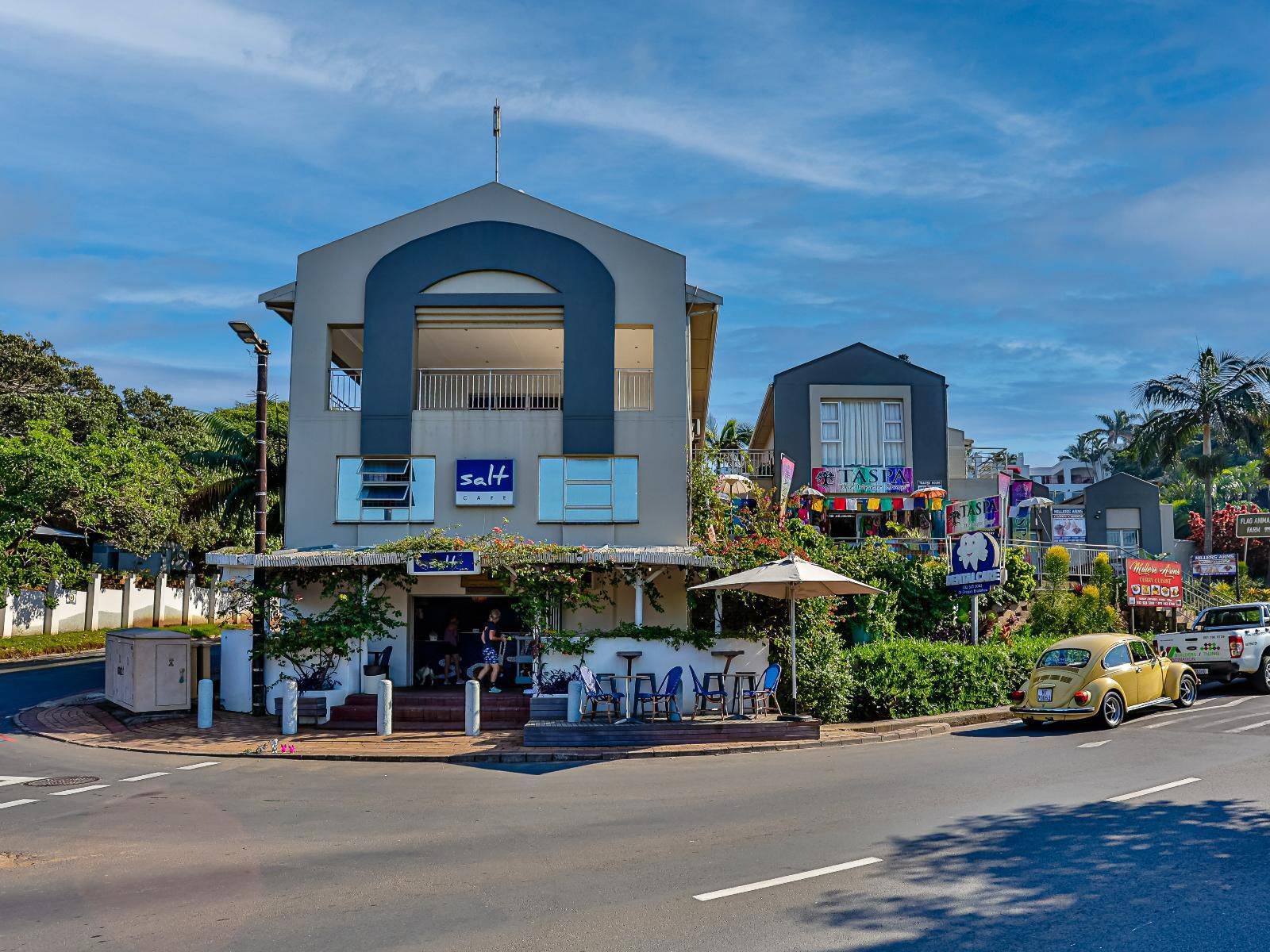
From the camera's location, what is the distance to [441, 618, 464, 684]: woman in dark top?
2125 cm

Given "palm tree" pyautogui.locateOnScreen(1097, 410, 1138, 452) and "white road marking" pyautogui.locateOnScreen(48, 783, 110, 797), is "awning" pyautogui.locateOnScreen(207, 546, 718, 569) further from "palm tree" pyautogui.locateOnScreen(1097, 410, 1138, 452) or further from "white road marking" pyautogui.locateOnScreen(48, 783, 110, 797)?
"palm tree" pyautogui.locateOnScreen(1097, 410, 1138, 452)

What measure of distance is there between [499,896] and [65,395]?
139ft

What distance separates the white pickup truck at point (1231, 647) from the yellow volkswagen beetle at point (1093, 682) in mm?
3317

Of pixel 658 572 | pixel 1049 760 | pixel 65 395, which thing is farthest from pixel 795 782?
pixel 65 395

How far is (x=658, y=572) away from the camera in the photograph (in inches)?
787

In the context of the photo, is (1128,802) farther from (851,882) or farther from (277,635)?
(277,635)

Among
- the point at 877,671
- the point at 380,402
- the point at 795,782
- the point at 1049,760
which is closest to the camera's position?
the point at 795,782

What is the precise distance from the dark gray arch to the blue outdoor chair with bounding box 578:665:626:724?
6.24 m

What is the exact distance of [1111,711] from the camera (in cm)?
1638

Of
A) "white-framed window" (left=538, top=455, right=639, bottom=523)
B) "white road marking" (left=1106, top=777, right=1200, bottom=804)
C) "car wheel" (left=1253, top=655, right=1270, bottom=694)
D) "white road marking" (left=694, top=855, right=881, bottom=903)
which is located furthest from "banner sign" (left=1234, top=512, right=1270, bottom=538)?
"white road marking" (left=694, top=855, right=881, bottom=903)

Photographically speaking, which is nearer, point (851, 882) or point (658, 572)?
point (851, 882)

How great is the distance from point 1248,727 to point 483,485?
14597 millimetres

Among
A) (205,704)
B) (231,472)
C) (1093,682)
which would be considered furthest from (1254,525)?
(231,472)

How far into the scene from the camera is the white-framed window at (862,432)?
103 feet
